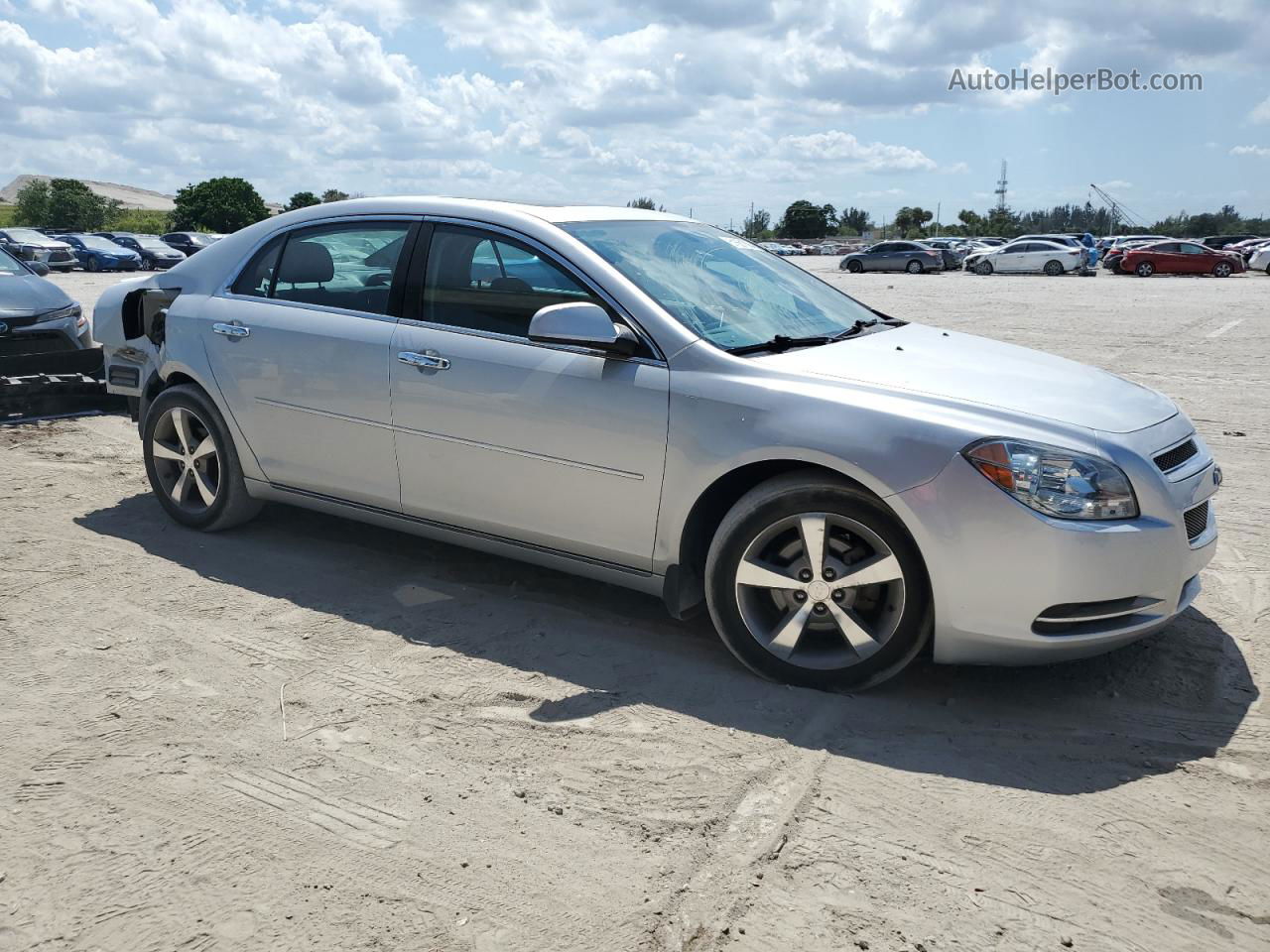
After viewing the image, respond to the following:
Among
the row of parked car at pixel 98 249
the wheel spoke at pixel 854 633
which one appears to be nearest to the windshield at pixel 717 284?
the wheel spoke at pixel 854 633

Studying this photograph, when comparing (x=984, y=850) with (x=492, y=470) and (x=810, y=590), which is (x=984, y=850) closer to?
(x=810, y=590)

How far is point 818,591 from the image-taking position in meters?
3.83

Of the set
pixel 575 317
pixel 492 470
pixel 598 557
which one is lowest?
pixel 598 557

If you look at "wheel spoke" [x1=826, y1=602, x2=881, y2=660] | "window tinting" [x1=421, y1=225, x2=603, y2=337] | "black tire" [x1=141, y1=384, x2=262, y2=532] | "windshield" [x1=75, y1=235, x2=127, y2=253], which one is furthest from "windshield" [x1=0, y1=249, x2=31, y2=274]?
"windshield" [x1=75, y1=235, x2=127, y2=253]

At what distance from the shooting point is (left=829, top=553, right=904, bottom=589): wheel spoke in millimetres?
3695

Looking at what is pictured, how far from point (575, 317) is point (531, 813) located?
1.77 m

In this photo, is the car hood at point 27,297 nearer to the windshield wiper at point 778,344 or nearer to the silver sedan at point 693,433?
the silver sedan at point 693,433

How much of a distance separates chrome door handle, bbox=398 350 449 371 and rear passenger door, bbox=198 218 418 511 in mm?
112

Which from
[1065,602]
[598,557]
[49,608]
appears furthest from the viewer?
[49,608]

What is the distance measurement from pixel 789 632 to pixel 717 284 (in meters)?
1.51

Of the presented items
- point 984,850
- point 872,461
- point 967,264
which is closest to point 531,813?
point 984,850

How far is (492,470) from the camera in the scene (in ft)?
14.7

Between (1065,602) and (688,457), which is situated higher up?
(688,457)

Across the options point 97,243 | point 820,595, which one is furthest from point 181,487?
point 97,243
